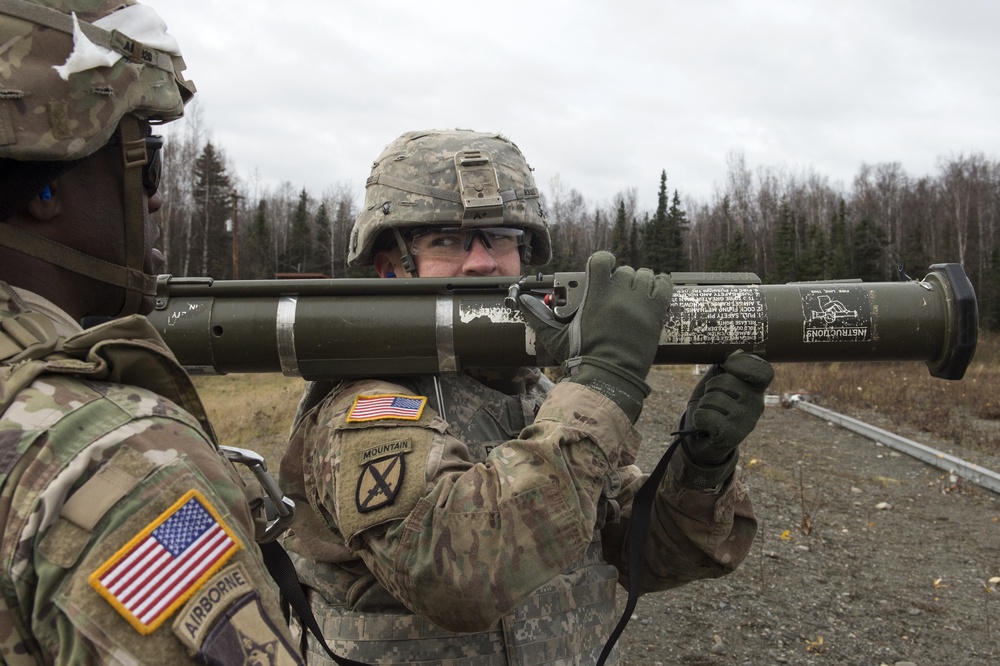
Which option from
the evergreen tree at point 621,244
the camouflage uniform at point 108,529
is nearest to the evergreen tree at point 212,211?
the evergreen tree at point 621,244

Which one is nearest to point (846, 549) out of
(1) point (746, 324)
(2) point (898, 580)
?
(2) point (898, 580)

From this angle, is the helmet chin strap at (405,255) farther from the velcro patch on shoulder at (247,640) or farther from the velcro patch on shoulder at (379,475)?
the velcro patch on shoulder at (247,640)

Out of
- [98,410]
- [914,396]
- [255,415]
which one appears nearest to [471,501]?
[98,410]

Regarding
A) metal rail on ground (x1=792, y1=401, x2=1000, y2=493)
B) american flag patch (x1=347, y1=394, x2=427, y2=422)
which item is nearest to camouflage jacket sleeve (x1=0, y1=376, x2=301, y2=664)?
american flag patch (x1=347, y1=394, x2=427, y2=422)

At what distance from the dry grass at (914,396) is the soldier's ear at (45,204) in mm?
13652

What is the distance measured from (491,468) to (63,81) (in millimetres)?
1297

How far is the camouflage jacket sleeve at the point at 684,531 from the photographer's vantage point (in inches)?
105

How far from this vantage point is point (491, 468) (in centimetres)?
199

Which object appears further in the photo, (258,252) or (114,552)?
(258,252)

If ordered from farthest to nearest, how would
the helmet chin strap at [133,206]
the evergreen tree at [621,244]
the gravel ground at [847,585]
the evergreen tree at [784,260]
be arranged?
the evergreen tree at [621,244], the evergreen tree at [784,260], the gravel ground at [847,585], the helmet chin strap at [133,206]

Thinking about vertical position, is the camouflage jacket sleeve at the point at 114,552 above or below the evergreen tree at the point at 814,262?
below

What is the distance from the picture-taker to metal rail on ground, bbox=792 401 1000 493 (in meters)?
8.77

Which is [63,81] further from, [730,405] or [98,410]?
[730,405]

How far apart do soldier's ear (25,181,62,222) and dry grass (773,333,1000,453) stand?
13652mm
